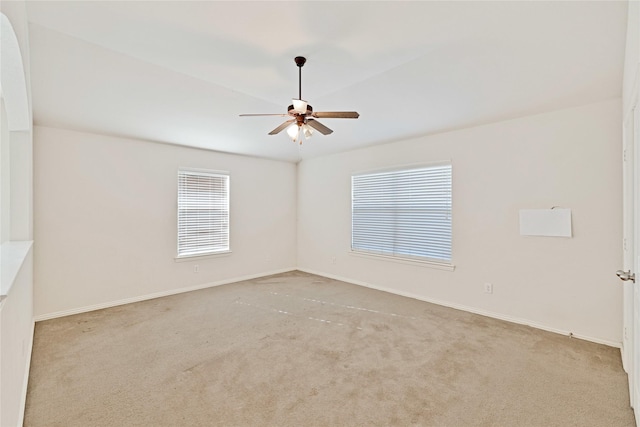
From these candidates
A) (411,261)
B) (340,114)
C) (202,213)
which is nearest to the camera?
(340,114)

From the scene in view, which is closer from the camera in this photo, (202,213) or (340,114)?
(340,114)

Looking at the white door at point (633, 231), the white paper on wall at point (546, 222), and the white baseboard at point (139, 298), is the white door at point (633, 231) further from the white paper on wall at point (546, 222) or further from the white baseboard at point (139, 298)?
the white baseboard at point (139, 298)

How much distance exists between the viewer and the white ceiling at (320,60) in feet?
6.89

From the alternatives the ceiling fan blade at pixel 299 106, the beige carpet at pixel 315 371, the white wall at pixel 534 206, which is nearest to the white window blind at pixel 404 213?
the white wall at pixel 534 206

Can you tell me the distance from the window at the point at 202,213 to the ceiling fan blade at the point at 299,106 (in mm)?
3072

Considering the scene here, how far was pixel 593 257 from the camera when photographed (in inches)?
119

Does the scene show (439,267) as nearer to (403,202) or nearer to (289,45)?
(403,202)

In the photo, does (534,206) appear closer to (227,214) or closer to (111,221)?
(227,214)

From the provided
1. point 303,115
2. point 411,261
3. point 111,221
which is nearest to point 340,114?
point 303,115

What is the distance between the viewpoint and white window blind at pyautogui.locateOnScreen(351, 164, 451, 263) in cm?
421

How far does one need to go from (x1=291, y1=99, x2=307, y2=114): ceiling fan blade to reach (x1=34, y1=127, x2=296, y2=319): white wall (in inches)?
119

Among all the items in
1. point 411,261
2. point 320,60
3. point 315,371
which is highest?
point 320,60

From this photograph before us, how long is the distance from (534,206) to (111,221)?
5.44 metres

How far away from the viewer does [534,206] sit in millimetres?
3357
